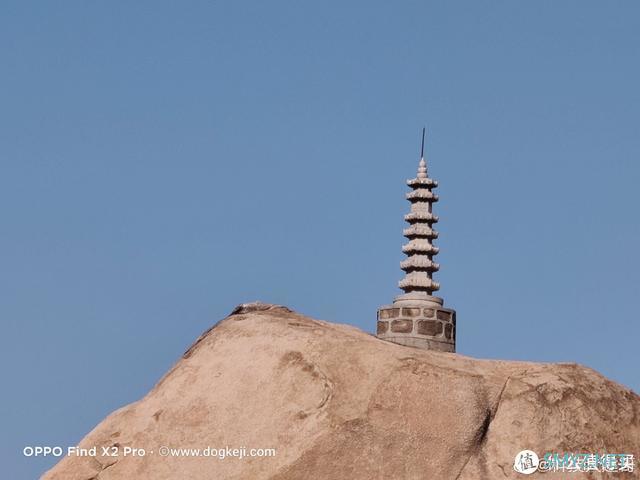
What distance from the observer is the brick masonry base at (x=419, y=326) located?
21.5 m

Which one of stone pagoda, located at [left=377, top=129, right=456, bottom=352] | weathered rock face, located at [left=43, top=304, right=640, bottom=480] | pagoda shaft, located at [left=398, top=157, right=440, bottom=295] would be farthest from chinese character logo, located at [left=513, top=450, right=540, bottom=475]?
pagoda shaft, located at [left=398, top=157, right=440, bottom=295]

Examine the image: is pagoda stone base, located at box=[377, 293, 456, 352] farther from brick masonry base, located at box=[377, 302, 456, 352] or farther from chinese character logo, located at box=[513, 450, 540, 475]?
chinese character logo, located at box=[513, 450, 540, 475]

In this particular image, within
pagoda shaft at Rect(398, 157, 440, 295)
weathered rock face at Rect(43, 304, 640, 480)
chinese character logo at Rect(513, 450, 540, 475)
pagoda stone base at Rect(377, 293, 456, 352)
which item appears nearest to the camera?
weathered rock face at Rect(43, 304, 640, 480)

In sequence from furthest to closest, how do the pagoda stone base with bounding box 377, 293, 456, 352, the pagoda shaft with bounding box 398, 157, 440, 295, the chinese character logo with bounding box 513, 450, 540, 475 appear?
the pagoda shaft with bounding box 398, 157, 440, 295 → the pagoda stone base with bounding box 377, 293, 456, 352 → the chinese character logo with bounding box 513, 450, 540, 475

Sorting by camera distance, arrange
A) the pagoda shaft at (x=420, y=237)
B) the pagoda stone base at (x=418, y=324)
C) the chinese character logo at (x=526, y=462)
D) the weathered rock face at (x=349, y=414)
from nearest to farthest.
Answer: the weathered rock face at (x=349, y=414), the chinese character logo at (x=526, y=462), the pagoda stone base at (x=418, y=324), the pagoda shaft at (x=420, y=237)

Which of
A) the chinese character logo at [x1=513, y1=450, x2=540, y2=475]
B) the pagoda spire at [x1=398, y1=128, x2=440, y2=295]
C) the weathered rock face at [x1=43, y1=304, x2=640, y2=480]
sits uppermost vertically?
the pagoda spire at [x1=398, y1=128, x2=440, y2=295]

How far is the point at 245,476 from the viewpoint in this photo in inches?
525

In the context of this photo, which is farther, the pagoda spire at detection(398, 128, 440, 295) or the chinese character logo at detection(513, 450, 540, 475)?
the pagoda spire at detection(398, 128, 440, 295)

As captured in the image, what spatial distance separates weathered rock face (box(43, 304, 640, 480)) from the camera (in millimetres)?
13305

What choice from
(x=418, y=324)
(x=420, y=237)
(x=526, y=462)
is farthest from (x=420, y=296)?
(x=526, y=462)

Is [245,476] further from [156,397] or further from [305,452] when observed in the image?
[156,397]

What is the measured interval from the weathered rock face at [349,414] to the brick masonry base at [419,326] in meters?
6.79

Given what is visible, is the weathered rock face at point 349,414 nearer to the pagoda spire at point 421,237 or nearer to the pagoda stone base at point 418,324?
the pagoda stone base at point 418,324

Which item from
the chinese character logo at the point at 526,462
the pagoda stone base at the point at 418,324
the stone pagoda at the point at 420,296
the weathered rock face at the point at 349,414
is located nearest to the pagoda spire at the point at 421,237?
the stone pagoda at the point at 420,296
